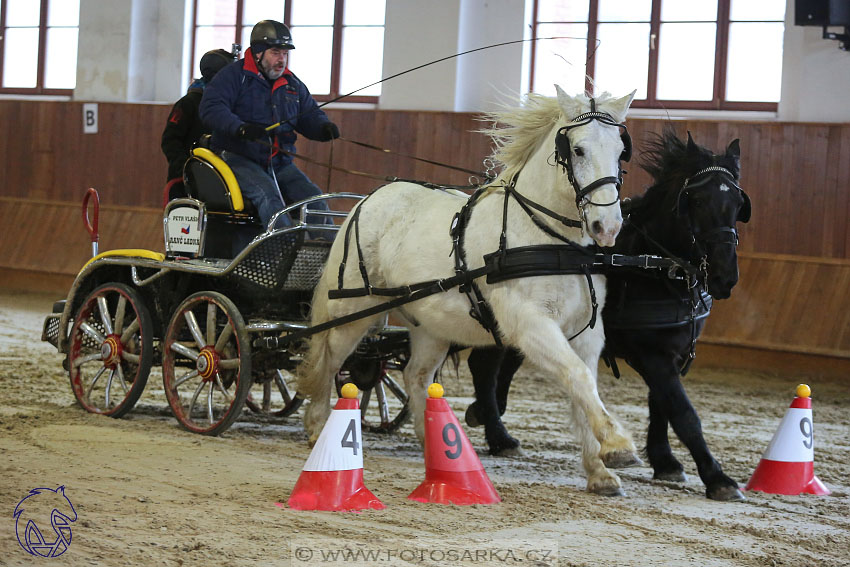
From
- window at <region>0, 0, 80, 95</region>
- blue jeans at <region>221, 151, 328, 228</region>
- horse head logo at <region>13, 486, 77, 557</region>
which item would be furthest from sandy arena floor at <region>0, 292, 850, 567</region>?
window at <region>0, 0, 80, 95</region>

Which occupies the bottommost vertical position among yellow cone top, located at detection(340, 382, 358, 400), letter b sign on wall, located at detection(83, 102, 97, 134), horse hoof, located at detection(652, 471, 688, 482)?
horse hoof, located at detection(652, 471, 688, 482)

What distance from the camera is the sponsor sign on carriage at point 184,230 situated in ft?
19.2

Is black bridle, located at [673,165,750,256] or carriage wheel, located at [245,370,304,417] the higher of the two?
black bridle, located at [673,165,750,256]

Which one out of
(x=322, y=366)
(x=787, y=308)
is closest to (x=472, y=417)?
(x=322, y=366)

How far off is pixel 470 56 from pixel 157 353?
6632mm

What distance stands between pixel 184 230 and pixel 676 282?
2828 millimetres

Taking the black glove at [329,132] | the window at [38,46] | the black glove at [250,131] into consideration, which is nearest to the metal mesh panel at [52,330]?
the black glove at [250,131]

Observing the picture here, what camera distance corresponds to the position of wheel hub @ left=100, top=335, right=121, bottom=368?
597 cm

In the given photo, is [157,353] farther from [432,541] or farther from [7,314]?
[7,314]

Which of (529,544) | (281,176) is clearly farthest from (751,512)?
(281,176)

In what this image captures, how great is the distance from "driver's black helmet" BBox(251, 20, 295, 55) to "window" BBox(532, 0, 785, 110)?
18.2 ft

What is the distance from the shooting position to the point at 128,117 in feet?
44.8

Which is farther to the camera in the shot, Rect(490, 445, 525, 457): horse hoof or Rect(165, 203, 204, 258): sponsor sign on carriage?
Rect(165, 203, 204, 258): sponsor sign on carriage

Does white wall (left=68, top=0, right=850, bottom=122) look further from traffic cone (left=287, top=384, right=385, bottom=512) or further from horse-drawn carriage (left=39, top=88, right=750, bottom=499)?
traffic cone (left=287, top=384, right=385, bottom=512)
